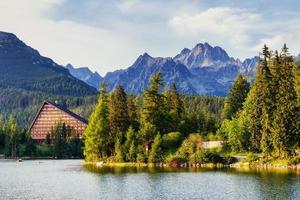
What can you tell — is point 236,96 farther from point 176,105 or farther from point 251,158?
point 251,158

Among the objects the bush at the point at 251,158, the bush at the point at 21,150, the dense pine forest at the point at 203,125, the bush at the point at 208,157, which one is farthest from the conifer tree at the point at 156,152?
the bush at the point at 21,150

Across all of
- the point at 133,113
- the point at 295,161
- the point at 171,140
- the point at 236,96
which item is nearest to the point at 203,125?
the point at 236,96

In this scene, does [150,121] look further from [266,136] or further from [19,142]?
[19,142]

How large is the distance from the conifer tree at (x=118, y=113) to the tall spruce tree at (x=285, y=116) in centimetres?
3824

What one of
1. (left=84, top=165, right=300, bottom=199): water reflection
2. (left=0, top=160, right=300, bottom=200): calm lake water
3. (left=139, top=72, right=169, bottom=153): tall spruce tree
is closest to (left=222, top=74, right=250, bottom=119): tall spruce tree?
(left=139, top=72, right=169, bottom=153): tall spruce tree

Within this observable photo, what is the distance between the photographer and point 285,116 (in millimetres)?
91875

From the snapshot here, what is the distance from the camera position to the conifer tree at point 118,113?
11944 centimetres

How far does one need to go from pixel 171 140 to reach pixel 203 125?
2422 centimetres

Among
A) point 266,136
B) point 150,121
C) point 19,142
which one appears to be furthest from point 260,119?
point 19,142

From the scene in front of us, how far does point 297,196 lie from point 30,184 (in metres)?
37.7

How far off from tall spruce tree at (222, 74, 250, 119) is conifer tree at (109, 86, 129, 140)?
96.5ft

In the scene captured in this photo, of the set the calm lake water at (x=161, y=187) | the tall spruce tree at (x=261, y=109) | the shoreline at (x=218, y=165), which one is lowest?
the calm lake water at (x=161, y=187)

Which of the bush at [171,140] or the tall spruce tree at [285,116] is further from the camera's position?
the bush at [171,140]

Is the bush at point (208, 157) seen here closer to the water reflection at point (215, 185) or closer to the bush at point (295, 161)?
the bush at point (295, 161)
